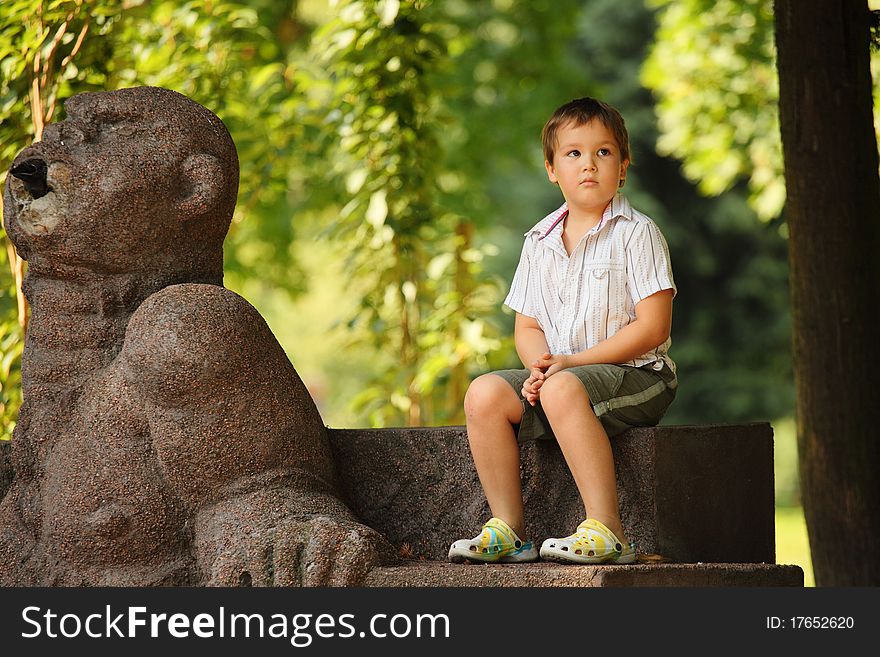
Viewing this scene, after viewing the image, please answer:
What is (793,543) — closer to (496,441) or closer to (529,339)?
(529,339)

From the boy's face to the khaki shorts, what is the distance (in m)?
0.49

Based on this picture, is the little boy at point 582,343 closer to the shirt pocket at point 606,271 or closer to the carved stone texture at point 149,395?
the shirt pocket at point 606,271

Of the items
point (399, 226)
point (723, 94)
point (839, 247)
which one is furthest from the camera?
point (723, 94)

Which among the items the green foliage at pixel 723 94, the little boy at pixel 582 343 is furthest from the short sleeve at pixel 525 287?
the green foliage at pixel 723 94

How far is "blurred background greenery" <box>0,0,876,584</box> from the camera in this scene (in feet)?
20.3

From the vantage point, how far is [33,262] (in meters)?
3.70

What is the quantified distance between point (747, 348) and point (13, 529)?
13.8 m

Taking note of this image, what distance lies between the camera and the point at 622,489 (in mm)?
3539

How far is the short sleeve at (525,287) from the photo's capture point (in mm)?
3811

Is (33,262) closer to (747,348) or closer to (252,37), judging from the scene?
(252,37)

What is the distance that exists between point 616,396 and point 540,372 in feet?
0.69

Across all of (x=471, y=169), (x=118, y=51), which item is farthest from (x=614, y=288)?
(x=471, y=169)

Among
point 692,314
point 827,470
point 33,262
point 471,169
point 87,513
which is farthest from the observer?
point 692,314

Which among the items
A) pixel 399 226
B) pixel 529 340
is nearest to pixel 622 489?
pixel 529 340
